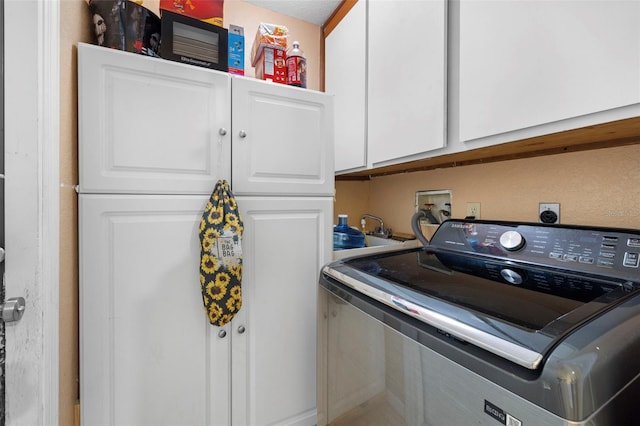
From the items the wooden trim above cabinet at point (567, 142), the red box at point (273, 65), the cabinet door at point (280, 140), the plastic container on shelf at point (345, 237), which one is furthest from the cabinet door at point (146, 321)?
the wooden trim above cabinet at point (567, 142)

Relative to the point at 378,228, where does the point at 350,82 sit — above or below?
above

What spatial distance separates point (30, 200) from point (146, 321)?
1.86 ft

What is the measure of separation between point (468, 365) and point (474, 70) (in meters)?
0.95

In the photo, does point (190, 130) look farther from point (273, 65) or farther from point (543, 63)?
point (543, 63)

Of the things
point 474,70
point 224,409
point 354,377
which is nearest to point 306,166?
point 474,70

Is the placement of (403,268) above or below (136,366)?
above

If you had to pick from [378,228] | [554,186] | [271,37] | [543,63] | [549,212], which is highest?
[271,37]

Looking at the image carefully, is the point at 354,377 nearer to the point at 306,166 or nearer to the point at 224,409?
the point at 224,409

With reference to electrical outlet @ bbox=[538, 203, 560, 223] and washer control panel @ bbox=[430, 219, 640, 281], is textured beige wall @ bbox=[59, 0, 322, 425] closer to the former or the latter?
washer control panel @ bbox=[430, 219, 640, 281]

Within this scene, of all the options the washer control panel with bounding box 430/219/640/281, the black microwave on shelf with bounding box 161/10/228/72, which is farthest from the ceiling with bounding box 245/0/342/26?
the washer control panel with bounding box 430/219/640/281

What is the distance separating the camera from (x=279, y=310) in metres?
1.30

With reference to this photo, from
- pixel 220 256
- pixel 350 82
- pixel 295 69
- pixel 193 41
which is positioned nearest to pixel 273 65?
pixel 295 69

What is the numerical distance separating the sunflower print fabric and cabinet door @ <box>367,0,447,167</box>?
0.81m

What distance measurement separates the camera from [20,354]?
0.71 m
